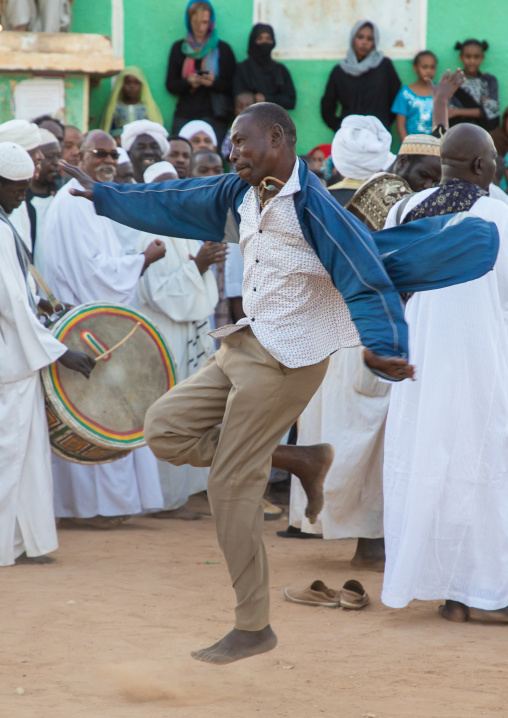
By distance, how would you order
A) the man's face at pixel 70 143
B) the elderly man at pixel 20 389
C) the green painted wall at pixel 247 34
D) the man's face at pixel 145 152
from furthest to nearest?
the green painted wall at pixel 247 34 → the man's face at pixel 70 143 → the man's face at pixel 145 152 → the elderly man at pixel 20 389

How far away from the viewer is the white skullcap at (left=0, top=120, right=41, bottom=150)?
23.4 ft

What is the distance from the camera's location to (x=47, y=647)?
4836 millimetres

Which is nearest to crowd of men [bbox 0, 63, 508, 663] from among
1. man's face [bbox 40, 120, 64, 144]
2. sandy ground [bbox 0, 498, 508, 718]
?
sandy ground [bbox 0, 498, 508, 718]

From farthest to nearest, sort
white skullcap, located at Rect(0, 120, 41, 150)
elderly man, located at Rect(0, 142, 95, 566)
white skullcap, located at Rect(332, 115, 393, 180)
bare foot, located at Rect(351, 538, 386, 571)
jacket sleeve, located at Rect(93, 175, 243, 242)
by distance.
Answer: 1. white skullcap, located at Rect(0, 120, 41, 150)
2. white skullcap, located at Rect(332, 115, 393, 180)
3. bare foot, located at Rect(351, 538, 386, 571)
4. elderly man, located at Rect(0, 142, 95, 566)
5. jacket sleeve, located at Rect(93, 175, 243, 242)

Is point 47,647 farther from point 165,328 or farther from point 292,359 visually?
point 165,328

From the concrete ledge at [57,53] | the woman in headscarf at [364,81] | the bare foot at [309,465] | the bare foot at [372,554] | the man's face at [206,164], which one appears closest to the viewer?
the bare foot at [309,465]

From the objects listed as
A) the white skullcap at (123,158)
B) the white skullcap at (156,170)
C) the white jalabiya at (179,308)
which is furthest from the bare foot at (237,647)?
the white skullcap at (123,158)

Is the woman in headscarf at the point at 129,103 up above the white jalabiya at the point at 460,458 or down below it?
above

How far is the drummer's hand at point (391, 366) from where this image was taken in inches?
143

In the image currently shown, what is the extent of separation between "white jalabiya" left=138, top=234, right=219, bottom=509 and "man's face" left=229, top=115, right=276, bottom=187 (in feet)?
12.9

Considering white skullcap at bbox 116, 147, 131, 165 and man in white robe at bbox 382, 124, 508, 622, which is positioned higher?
white skullcap at bbox 116, 147, 131, 165

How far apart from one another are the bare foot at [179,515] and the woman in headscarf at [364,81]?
→ 21.8 feet

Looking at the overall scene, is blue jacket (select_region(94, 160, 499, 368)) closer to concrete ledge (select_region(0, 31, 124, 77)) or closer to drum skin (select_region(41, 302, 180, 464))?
drum skin (select_region(41, 302, 180, 464))

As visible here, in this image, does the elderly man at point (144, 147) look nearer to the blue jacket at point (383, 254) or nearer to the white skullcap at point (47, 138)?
the white skullcap at point (47, 138)
